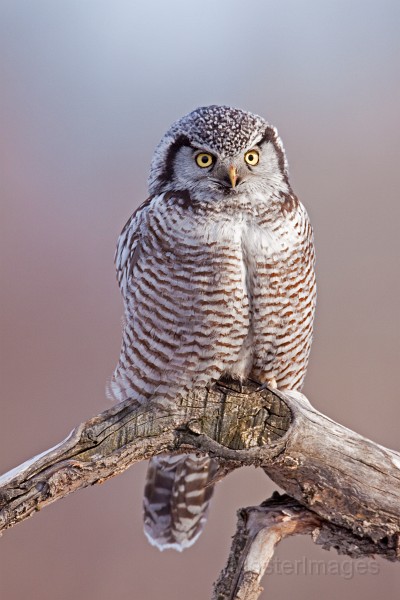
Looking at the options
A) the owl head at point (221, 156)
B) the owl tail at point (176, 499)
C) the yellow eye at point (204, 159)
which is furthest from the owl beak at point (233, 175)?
the owl tail at point (176, 499)

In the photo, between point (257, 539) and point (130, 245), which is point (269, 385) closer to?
point (257, 539)

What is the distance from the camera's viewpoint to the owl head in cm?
246

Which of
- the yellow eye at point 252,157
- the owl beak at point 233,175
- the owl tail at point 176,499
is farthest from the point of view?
the owl tail at point 176,499

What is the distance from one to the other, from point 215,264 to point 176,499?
111 centimetres

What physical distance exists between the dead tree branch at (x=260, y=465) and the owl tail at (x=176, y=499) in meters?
0.58

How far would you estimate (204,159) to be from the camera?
2521mm

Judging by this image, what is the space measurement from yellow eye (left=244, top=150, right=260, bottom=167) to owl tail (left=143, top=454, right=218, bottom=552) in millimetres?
1213

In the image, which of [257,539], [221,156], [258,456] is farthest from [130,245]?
[257,539]

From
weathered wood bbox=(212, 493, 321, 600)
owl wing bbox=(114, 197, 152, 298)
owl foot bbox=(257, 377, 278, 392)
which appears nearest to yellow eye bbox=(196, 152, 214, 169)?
owl wing bbox=(114, 197, 152, 298)

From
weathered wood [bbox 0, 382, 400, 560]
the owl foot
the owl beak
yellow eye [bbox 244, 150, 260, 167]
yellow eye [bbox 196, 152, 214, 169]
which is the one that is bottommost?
weathered wood [bbox 0, 382, 400, 560]

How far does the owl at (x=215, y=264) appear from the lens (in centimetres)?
249

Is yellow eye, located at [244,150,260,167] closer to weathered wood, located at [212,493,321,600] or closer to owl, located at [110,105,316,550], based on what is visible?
owl, located at [110,105,316,550]

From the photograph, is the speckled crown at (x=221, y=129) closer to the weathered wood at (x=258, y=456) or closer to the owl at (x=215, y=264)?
the owl at (x=215, y=264)

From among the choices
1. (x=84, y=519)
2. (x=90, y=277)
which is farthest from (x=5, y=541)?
(x=90, y=277)
